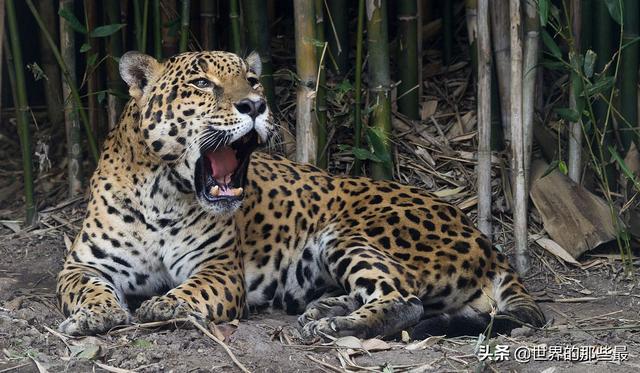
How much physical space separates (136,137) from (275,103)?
2087mm

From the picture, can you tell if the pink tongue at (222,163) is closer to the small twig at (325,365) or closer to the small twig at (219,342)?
the small twig at (219,342)

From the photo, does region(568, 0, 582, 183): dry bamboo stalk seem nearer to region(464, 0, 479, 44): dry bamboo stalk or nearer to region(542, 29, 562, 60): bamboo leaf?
region(542, 29, 562, 60): bamboo leaf

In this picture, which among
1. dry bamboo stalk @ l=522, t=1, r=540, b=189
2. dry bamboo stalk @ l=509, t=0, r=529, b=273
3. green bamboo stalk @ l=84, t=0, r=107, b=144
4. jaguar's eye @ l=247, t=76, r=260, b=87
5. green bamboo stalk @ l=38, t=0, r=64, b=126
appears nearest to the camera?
jaguar's eye @ l=247, t=76, r=260, b=87

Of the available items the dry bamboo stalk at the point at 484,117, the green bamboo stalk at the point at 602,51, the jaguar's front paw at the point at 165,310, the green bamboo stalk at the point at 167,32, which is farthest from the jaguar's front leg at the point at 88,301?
the green bamboo stalk at the point at 602,51

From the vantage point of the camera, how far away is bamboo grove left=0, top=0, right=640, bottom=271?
7492mm

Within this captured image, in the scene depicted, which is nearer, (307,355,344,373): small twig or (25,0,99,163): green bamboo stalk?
(307,355,344,373): small twig

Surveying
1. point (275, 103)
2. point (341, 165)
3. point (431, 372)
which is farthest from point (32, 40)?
point (431, 372)

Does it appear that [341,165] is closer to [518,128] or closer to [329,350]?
[518,128]

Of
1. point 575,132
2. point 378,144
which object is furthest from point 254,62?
point 575,132

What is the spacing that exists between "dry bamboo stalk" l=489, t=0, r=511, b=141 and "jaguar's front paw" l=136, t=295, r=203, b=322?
3.00 meters

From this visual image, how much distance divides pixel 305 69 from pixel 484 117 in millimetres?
1265

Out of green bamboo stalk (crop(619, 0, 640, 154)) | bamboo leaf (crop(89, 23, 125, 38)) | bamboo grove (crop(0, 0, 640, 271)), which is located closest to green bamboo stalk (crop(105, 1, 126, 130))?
bamboo grove (crop(0, 0, 640, 271))

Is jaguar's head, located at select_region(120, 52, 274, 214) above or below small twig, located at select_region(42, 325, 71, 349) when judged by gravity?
above

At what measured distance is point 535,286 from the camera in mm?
7605
